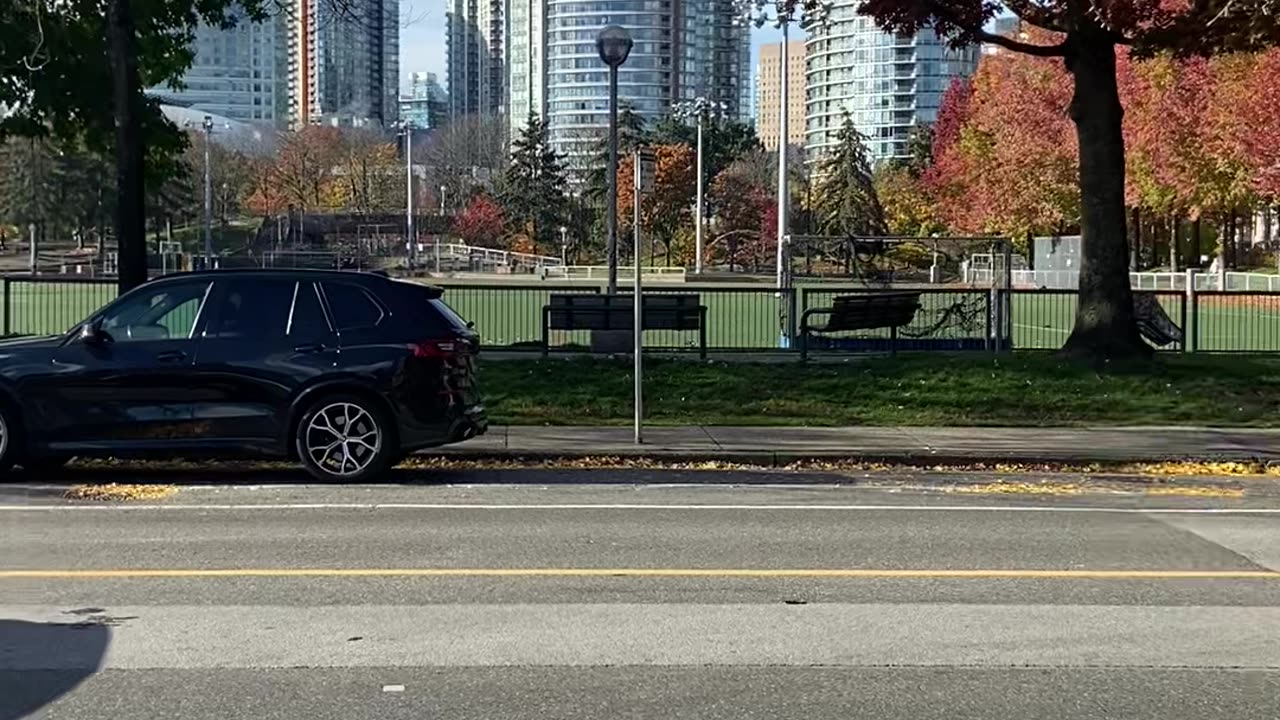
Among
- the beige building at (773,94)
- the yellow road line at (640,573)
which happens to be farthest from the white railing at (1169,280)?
the beige building at (773,94)

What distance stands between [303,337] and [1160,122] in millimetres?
43482

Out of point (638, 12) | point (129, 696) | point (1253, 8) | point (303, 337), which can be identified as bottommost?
point (129, 696)

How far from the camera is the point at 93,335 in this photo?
11.8 meters

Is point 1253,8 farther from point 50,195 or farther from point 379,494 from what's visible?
point 50,195

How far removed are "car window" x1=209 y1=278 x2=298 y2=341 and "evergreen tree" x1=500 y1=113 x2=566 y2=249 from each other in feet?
250

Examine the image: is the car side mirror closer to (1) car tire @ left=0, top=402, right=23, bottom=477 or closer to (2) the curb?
(1) car tire @ left=0, top=402, right=23, bottom=477

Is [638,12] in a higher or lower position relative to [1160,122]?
higher

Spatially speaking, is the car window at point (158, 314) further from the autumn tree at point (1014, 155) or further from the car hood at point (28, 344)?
the autumn tree at point (1014, 155)

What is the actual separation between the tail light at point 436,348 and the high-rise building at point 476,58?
109095mm

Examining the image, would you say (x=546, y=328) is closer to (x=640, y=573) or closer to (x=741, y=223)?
(x=640, y=573)

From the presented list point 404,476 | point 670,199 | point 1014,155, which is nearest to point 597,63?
point 670,199

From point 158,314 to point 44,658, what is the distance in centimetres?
602

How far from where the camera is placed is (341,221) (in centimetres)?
9012

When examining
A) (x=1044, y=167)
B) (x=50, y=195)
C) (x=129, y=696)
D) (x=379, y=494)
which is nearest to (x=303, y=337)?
(x=379, y=494)
